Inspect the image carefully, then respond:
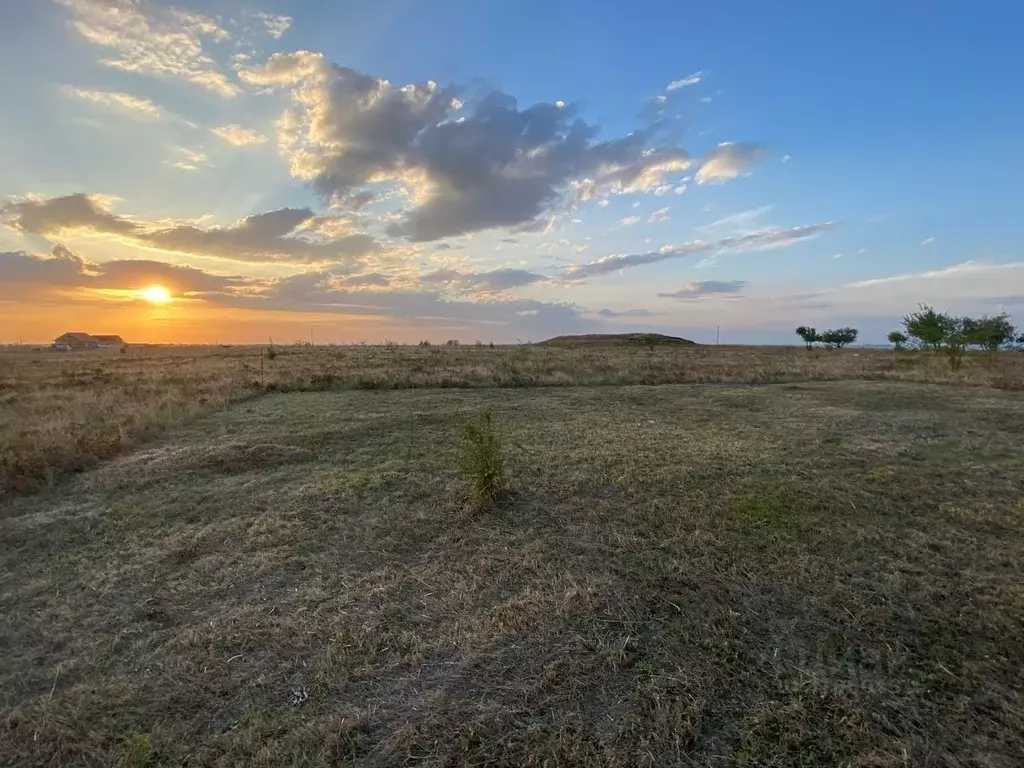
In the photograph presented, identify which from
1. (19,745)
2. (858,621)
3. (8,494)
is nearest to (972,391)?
(858,621)

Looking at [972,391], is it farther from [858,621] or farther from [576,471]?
[858,621]

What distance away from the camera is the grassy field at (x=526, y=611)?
301 centimetres

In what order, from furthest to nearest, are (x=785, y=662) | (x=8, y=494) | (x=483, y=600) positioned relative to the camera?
1. (x=8, y=494)
2. (x=483, y=600)
3. (x=785, y=662)

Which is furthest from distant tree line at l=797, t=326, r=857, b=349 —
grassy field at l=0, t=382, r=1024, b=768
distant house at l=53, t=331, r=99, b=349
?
distant house at l=53, t=331, r=99, b=349

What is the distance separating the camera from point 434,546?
5.59 meters

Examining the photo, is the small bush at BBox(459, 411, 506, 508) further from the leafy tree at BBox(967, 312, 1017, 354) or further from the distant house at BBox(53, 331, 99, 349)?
the distant house at BBox(53, 331, 99, 349)

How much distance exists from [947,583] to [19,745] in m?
6.75

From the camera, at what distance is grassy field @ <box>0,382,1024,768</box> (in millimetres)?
3006

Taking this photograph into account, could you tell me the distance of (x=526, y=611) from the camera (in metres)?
4.20

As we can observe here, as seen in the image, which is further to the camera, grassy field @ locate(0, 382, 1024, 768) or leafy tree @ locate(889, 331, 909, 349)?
leafy tree @ locate(889, 331, 909, 349)

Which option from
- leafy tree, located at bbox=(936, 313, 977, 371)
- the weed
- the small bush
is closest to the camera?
the weed

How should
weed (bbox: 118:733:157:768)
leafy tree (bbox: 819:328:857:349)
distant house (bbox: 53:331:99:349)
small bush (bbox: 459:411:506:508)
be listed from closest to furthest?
weed (bbox: 118:733:157:768)
small bush (bbox: 459:411:506:508)
leafy tree (bbox: 819:328:857:349)
distant house (bbox: 53:331:99:349)

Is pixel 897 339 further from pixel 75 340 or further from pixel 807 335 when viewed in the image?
pixel 75 340

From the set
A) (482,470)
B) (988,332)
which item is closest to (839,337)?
(988,332)
